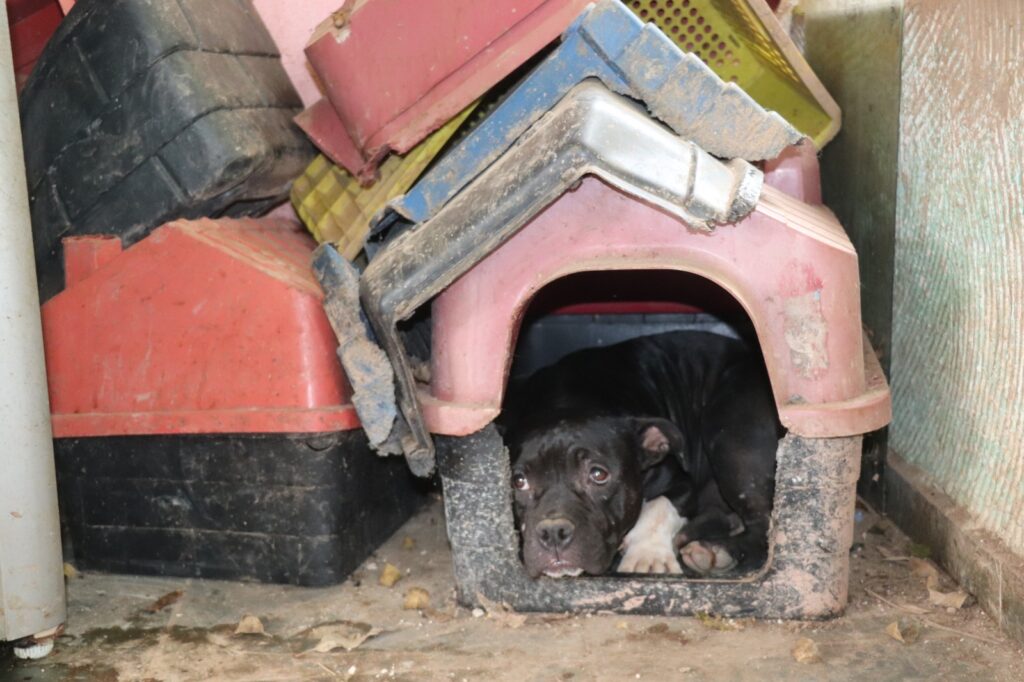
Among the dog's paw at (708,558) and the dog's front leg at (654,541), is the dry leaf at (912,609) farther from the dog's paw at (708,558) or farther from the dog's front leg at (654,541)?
the dog's front leg at (654,541)

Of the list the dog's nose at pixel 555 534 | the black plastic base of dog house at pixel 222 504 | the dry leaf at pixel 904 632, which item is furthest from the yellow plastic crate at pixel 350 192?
the dry leaf at pixel 904 632

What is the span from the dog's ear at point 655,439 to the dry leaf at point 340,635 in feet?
3.81

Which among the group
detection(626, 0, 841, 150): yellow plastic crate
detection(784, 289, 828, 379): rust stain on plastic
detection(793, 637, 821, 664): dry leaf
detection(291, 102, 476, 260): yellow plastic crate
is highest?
detection(626, 0, 841, 150): yellow plastic crate

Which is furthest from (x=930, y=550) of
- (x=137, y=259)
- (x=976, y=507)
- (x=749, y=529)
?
(x=137, y=259)

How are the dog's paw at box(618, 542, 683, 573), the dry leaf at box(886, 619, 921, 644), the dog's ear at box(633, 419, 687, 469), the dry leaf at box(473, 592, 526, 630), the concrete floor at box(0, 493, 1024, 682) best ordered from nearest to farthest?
the concrete floor at box(0, 493, 1024, 682) → the dry leaf at box(886, 619, 921, 644) → the dry leaf at box(473, 592, 526, 630) → the dog's paw at box(618, 542, 683, 573) → the dog's ear at box(633, 419, 687, 469)

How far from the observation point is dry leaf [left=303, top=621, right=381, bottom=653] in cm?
320

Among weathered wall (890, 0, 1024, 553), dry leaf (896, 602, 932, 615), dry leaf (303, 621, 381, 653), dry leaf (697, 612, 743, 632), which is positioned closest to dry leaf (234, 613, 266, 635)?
dry leaf (303, 621, 381, 653)

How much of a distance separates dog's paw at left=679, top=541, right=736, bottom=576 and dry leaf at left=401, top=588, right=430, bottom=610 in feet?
2.72

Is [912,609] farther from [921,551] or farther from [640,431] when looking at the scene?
[640,431]

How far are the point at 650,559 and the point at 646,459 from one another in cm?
38

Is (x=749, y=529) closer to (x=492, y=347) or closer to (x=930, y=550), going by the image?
(x=930, y=550)

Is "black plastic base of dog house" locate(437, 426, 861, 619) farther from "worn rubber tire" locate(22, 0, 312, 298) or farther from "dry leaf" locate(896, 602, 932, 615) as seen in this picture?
"worn rubber tire" locate(22, 0, 312, 298)

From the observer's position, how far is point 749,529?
12.2 feet

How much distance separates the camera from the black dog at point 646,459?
143 inches
